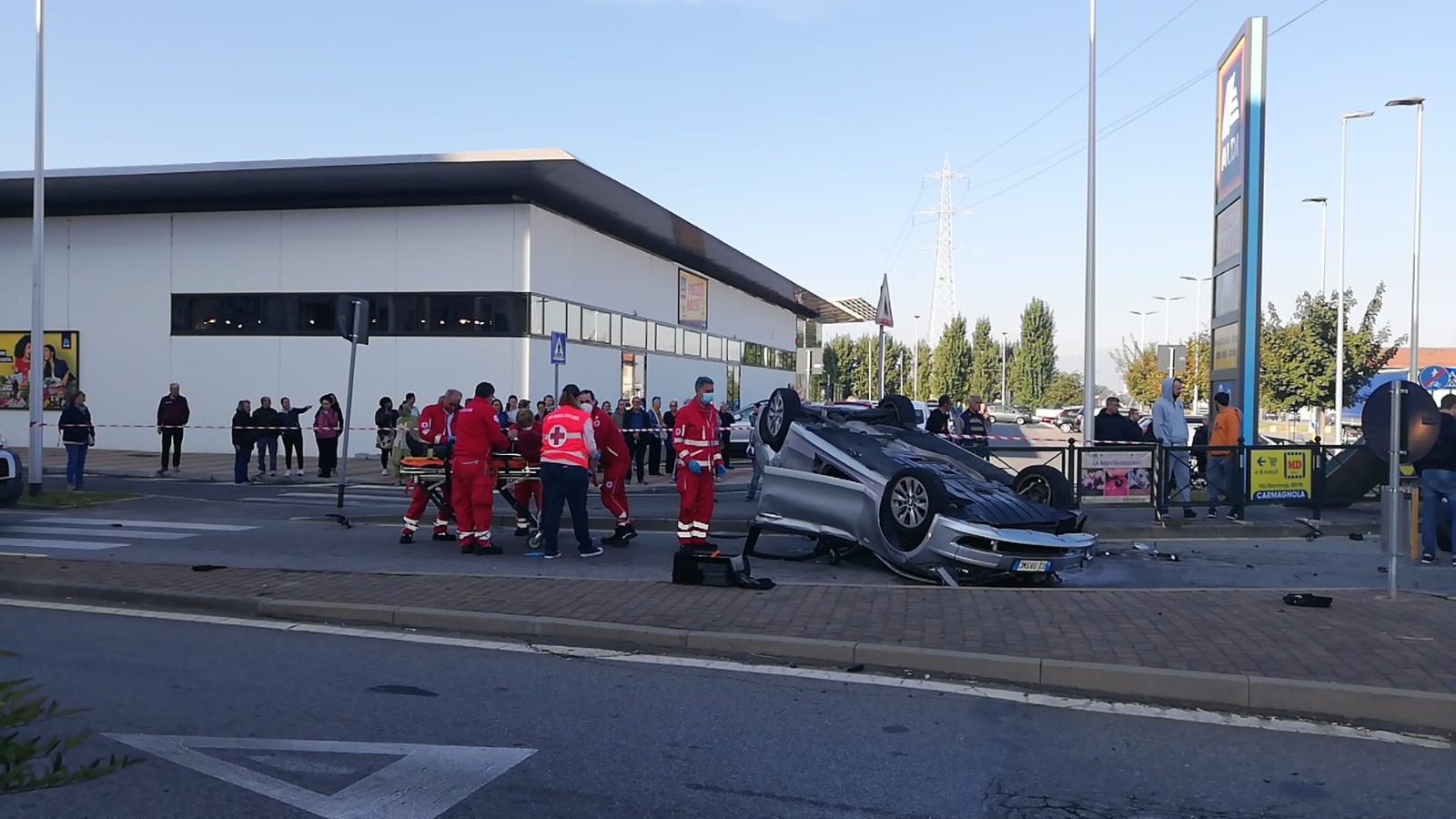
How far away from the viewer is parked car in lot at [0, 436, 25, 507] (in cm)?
1402

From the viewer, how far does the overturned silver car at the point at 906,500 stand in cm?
964

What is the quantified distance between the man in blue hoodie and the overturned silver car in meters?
3.76

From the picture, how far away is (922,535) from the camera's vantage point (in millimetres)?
9820

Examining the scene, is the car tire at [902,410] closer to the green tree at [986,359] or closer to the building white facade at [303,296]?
the building white facade at [303,296]

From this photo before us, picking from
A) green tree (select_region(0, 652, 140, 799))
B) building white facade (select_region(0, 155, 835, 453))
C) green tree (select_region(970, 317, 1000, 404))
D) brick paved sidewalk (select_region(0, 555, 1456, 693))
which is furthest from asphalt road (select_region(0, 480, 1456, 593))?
green tree (select_region(970, 317, 1000, 404))

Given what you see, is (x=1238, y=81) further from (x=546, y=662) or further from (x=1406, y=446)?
(x=546, y=662)

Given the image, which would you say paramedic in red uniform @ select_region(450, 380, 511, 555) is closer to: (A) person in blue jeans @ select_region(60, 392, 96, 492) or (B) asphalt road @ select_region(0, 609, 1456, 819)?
(B) asphalt road @ select_region(0, 609, 1456, 819)

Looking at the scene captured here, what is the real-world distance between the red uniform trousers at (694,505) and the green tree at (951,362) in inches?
3099

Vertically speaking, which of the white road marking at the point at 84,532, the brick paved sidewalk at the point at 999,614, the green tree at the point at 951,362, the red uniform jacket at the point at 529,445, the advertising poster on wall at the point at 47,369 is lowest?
the white road marking at the point at 84,532

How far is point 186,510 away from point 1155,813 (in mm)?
15101

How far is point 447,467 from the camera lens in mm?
12898

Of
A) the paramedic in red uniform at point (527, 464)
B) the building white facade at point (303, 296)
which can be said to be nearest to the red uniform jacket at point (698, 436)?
the paramedic in red uniform at point (527, 464)

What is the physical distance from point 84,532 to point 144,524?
3.15ft

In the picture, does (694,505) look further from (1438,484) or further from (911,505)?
(1438,484)
